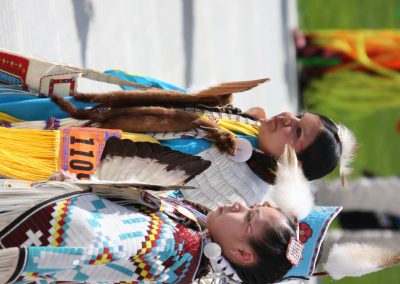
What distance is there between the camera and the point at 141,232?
202 centimetres

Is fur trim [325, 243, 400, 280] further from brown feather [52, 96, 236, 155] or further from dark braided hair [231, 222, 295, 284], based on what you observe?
brown feather [52, 96, 236, 155]

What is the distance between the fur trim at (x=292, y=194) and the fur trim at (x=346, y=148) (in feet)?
2.20

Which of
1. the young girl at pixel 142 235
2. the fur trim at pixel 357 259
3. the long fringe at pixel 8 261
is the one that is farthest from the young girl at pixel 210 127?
the long fringe at pixel 8 261

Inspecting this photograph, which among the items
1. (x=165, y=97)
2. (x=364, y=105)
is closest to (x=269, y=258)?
(x=165, y=97)

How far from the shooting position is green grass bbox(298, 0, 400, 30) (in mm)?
7307

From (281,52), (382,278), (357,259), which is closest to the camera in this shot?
(357,259)

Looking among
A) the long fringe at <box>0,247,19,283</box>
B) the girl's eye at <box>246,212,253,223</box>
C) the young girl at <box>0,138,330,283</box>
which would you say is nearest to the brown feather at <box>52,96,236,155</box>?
the young girl at <box>0,138,330,283</box>

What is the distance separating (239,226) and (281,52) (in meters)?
4.57

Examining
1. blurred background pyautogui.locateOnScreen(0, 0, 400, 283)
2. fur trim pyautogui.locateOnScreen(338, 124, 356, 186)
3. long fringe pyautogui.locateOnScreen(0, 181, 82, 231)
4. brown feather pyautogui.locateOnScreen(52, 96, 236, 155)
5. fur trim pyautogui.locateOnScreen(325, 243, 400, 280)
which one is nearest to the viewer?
long fringe pyautogui.locateOnScreen(0, 181, 82, 231)


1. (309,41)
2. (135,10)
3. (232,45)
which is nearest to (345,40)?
(309,41)

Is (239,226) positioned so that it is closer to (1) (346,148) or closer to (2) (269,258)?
(2) (269,258)

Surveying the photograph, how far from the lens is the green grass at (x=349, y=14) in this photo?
731 cm

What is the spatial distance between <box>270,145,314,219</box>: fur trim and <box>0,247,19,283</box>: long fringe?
2.72ft

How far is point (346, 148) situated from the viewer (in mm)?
2994
